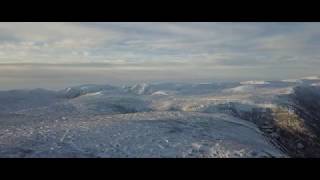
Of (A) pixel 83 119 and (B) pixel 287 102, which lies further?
(B) pixel 287 102

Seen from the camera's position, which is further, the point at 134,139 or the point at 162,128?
the point at 162,128

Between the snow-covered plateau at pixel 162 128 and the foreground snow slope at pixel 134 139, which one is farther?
the snow-covered plateau at pixel 162 128

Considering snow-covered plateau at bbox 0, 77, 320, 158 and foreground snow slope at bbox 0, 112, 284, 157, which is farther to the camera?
snow-covered plateau at bbox 0, 77, 320, 158
